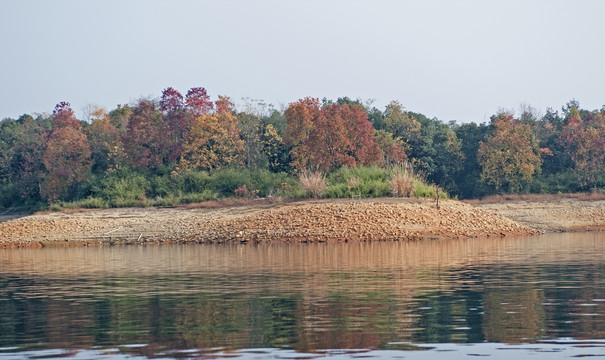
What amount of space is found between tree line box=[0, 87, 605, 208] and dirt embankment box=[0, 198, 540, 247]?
293 inches

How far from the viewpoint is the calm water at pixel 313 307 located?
1045 cm

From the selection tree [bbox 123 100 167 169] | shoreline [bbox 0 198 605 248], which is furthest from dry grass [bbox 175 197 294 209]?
tree [bbox 123 100 167 169]

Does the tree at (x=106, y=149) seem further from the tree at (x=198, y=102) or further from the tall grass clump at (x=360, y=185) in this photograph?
the tall grass clump at (x=360, y=185)

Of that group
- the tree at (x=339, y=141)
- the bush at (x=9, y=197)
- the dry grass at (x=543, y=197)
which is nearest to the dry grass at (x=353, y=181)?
the tree at (x=339, y=141)

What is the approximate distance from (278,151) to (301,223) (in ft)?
71.9

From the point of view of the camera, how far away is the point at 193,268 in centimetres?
2312

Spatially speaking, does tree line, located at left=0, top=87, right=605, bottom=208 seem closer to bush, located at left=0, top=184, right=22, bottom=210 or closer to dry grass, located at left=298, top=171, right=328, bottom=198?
bush, located at left=0, top=184, right=22, bottom=210

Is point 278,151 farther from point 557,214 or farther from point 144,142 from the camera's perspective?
point 557,214

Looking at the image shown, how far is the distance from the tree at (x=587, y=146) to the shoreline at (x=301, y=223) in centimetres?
1198

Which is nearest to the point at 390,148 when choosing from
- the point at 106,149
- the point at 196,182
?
the point at 196,182

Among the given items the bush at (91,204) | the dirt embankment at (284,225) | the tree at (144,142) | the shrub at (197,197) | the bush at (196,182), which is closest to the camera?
the dirt embankment at (284,225)

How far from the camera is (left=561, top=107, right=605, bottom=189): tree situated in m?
55.3

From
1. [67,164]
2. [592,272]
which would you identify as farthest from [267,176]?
[592,272]

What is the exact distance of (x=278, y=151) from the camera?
57.7 m
